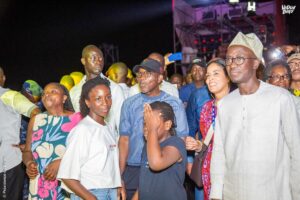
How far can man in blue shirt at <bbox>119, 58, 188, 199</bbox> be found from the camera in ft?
13.5

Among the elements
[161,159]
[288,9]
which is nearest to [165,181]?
[161,159]

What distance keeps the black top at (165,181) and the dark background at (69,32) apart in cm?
864

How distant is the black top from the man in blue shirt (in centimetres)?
92

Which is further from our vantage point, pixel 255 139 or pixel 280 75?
pixel 280 75

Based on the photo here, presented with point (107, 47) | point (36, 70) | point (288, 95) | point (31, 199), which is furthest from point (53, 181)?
point (107, 47)

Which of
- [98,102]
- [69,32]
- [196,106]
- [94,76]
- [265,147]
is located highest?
[69,32]

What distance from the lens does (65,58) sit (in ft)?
Result: 44.0

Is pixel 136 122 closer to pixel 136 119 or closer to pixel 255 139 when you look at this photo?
pixel 136 119

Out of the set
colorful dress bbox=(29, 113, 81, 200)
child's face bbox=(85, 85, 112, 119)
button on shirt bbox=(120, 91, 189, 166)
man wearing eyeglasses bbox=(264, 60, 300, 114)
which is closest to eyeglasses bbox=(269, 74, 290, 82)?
man wearing eyeglasses bbox=(264, 60, 300, 114)

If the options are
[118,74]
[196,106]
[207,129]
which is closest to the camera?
[207,129]

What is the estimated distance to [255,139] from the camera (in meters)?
2.80

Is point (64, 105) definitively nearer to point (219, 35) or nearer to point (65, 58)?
point (65, 58)

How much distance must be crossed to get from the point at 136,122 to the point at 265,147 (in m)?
1.67

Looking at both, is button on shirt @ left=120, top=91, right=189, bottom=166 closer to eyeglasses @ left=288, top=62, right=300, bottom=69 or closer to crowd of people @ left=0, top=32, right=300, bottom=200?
crowd of people @ left=0, top=32, right=300, bottom=200
